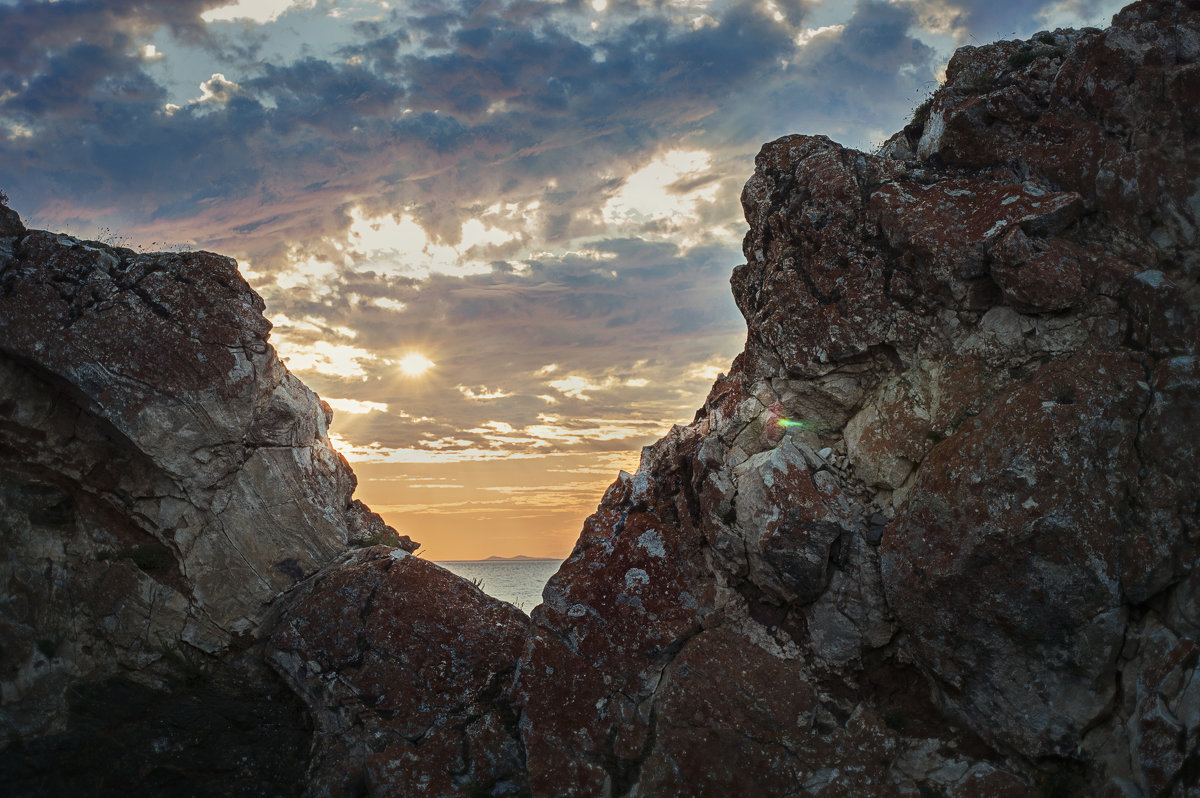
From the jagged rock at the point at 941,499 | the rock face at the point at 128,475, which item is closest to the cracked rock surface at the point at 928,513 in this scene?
the jagged rock at the point at 941,499

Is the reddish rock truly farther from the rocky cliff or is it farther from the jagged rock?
the jagged rock

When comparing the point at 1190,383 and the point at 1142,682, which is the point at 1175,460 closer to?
the point at 1190,383

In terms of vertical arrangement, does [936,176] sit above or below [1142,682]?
above

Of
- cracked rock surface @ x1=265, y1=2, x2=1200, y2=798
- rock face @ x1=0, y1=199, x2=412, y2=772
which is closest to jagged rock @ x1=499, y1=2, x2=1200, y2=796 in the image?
cracked rock surface @ x1=265, y1=2, x2=1200, y2=798

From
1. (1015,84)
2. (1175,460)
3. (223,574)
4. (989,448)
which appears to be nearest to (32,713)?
(223,574)

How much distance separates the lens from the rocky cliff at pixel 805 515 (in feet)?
33.0

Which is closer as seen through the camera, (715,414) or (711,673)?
(711,673)

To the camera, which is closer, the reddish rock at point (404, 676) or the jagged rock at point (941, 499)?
the jagged rock at point (941, 499)

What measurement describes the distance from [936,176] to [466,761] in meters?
14.5

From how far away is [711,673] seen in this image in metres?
12.1

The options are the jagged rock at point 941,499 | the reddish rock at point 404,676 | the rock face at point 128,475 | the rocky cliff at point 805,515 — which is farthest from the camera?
the rock face at point 128,475

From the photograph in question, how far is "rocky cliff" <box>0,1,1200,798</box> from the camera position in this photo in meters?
10.1

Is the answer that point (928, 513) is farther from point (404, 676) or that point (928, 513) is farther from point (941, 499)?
point (404, 676)

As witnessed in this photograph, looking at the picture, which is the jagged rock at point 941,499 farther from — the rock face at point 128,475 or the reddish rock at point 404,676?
the rock face at point 128,475
